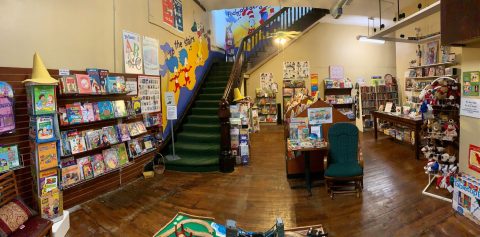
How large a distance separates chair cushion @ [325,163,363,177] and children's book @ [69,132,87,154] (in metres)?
3.49

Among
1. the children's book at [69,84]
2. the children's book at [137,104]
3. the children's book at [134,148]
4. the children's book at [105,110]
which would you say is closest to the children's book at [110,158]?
the children's book at [134,148]

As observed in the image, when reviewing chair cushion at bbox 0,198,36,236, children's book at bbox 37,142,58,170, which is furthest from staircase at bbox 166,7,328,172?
chair cushion at bbox 0,198,36,236

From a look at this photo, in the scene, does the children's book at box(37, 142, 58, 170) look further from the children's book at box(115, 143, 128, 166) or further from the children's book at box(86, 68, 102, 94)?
the children's book at box(115, 143, 128, 166)

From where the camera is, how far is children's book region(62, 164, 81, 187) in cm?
333

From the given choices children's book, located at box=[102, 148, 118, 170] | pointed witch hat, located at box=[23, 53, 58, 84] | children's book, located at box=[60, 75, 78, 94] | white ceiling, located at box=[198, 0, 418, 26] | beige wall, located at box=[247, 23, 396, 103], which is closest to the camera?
pointed witch hat, located at box=[23, 53, 58, 84]

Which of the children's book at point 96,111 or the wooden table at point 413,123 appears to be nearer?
the children's book at point 96,111

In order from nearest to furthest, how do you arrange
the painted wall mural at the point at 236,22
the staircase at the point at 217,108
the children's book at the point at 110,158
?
the children's book at the point at 110,158, the staircase at the point at 217,108, the painted wall mural at the point at 236,22

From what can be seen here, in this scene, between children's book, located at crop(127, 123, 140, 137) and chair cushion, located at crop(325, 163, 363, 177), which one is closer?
chair cushion, located at crop(325, 163, 363, 177)

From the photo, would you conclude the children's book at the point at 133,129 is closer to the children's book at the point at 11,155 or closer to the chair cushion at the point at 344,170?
the children's book at the point at 11,155

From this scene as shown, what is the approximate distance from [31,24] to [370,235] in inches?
179

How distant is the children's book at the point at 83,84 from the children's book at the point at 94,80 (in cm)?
5

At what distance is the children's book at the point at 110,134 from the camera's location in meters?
3.89

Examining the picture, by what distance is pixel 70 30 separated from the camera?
346 centimetres

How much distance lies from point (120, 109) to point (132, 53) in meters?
1.12
